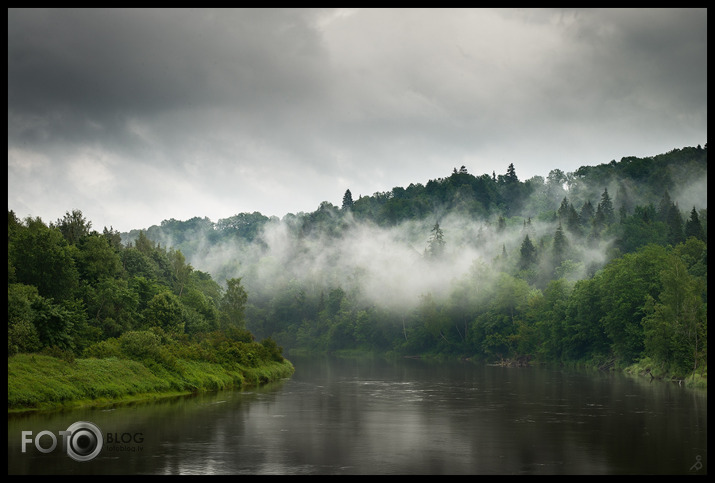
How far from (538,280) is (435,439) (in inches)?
6097

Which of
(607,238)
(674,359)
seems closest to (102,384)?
(674,359)

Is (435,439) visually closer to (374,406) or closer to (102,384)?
(374,406)

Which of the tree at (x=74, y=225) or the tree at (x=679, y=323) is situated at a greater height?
the tree at (x=74, y=225)

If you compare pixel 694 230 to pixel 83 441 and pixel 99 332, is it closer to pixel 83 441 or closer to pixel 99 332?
pixel 99 332

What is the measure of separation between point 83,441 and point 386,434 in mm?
18900

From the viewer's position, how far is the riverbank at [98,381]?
51.6 meters

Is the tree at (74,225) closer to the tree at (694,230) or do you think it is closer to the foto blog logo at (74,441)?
the foto blog logo at (74,441)

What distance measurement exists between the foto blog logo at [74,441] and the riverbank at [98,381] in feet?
26.4

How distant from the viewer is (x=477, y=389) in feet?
281

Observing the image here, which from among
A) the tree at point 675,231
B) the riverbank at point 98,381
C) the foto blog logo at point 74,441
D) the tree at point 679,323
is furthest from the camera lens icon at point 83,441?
the tree at point 675,231

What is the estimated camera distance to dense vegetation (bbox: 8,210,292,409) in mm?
56938

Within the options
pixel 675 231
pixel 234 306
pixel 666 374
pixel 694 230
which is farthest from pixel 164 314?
pixel 675 231

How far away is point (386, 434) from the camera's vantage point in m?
47.8

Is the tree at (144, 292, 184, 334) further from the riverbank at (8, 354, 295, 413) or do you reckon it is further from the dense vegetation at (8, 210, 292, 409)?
the riverbank at (8, 354, 295, 413)
